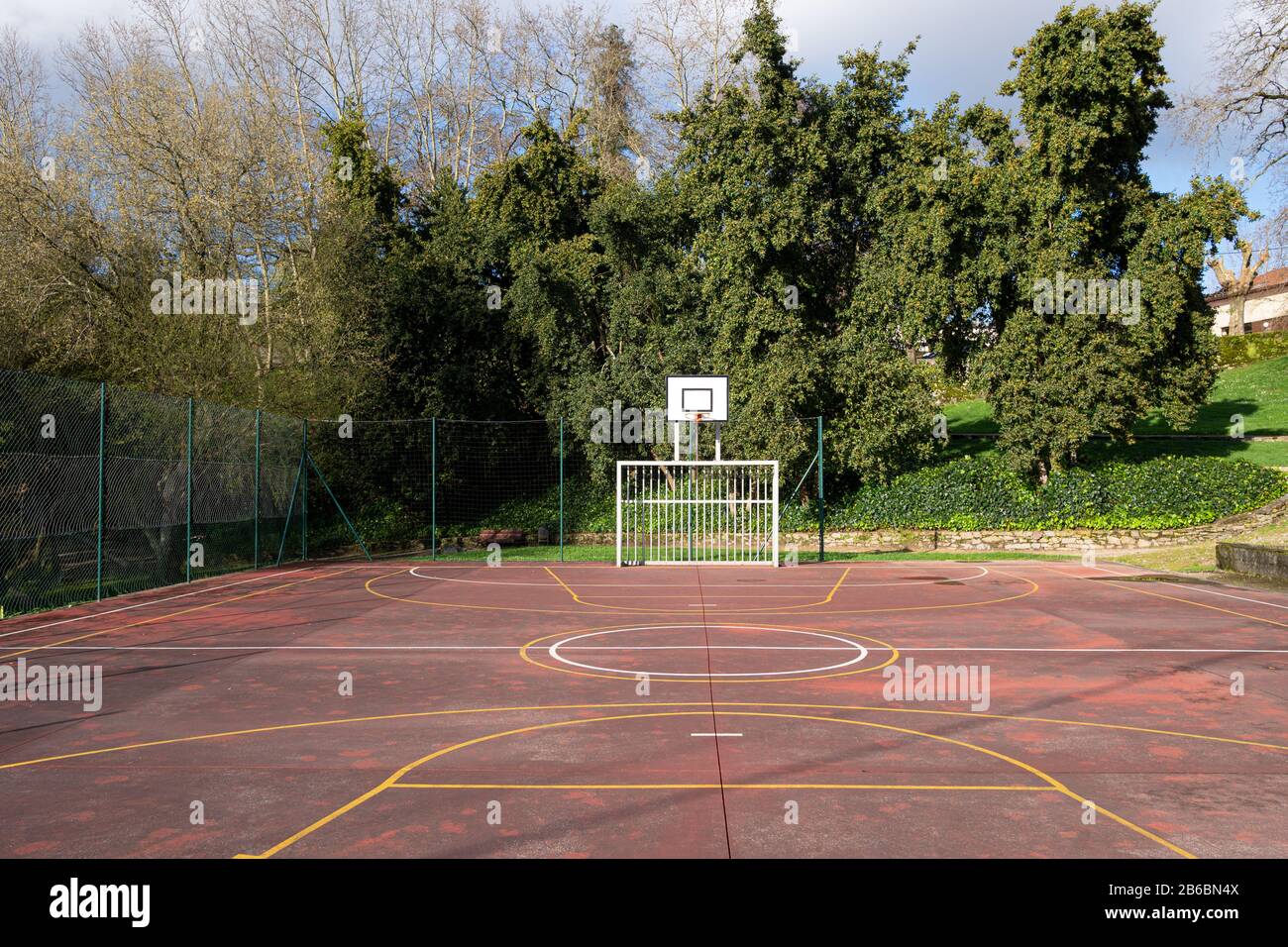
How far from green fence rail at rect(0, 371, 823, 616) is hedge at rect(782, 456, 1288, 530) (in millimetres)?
2035

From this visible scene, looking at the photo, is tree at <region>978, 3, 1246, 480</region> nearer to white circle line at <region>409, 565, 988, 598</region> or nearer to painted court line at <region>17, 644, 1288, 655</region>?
white circle line at <region>409, 565, 988, 598</region>

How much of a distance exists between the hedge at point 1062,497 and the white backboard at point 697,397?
499cm

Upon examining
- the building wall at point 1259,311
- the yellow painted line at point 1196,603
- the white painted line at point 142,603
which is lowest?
the yellow painted line at point 1196,603

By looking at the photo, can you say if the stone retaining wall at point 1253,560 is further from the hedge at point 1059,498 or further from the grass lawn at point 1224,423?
the grass lawn at point 1224,423

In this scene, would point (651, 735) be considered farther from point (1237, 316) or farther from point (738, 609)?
point (1237, 316)

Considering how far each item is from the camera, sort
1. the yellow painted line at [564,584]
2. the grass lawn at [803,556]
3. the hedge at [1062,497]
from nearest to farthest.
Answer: the yellow painted line at [564,584] < the grass lawn at [803,556] < the hedge at [1062,497]

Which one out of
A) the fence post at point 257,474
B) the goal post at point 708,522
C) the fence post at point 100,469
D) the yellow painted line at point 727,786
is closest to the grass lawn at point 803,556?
the goal post at point 708,522

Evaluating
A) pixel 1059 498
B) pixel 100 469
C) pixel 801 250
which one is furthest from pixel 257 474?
pixel 1059 498

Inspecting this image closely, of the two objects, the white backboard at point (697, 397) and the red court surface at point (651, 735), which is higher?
the white backboard at point (697, 397)

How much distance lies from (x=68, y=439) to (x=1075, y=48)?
21586 mm

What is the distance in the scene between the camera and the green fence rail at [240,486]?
1235 cm

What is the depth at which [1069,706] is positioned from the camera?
7.13 m

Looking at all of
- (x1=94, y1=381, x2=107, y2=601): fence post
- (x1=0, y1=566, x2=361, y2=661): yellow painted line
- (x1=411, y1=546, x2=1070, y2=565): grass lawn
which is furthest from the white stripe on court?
(x1=411, y1=546, x2=1070, y2=565): grass lawn

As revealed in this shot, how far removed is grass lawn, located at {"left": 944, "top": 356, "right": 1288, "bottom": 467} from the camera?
76.3 ft
